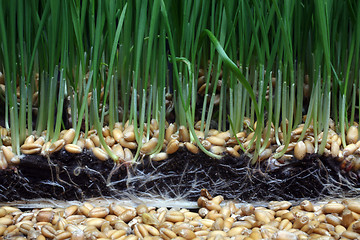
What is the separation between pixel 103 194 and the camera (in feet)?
3.04

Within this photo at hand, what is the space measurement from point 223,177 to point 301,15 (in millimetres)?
436

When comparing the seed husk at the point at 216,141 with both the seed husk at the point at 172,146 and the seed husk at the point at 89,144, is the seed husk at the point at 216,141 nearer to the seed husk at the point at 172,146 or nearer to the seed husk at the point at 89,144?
the seed husk at the point at 172,146

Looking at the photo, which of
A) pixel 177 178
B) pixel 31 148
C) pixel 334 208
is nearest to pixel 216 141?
pixel 177 178

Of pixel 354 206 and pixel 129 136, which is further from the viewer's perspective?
pixel 129 136

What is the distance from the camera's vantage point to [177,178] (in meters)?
0.93

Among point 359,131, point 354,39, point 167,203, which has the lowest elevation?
point 167,203

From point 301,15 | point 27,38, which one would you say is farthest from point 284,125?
point 27,38

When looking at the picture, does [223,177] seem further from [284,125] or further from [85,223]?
[85,223]

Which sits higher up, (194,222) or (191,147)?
(191,147)

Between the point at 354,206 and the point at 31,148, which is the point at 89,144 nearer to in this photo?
the point at 31,148

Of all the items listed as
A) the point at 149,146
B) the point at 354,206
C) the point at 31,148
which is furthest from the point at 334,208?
the point at 31,148

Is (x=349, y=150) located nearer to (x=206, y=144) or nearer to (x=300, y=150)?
(x=300, y=150)

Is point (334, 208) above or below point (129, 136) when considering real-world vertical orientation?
below

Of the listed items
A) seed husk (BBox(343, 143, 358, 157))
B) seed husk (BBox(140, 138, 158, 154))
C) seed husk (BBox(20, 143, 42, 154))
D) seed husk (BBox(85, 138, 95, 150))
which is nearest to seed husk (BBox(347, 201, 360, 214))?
seed husk (BBox(343, 143, 358, 157))
